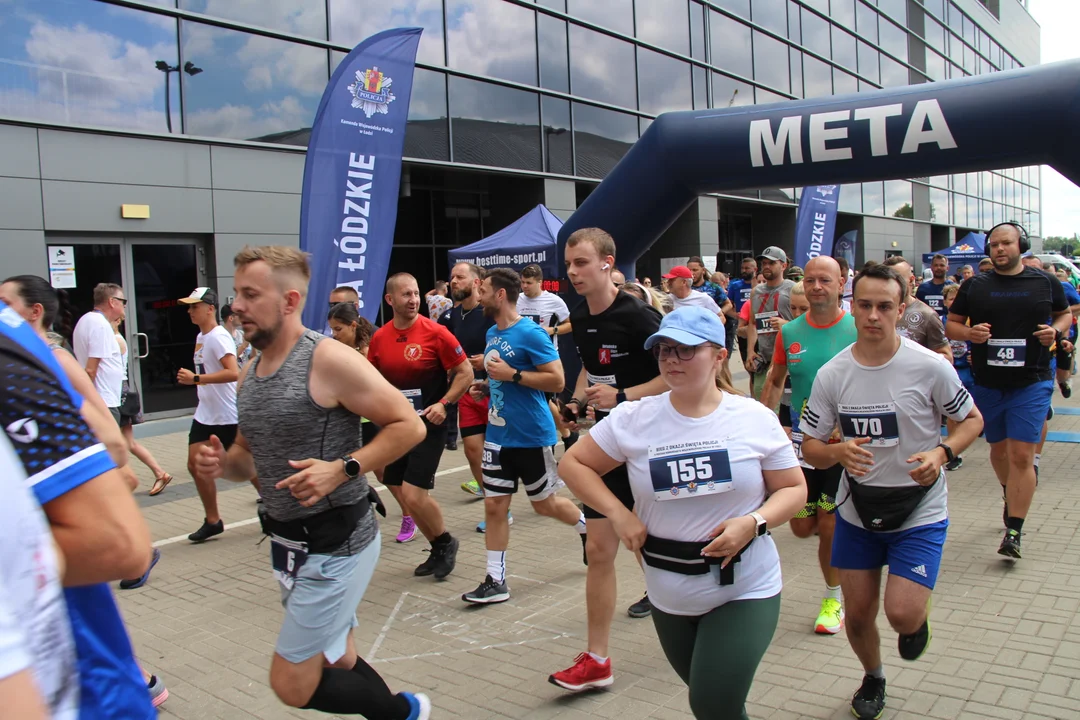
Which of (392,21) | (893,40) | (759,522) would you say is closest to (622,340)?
(759,522)

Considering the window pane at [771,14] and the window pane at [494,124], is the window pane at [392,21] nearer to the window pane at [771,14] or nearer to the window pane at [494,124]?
the window pane at [494,124]

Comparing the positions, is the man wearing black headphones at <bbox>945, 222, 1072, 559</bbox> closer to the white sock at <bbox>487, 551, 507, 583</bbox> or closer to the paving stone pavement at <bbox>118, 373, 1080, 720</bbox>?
the paving stone pavement at <bbox>118, 373, 1080, 720</bbox>

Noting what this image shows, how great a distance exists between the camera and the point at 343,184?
7.96 metres

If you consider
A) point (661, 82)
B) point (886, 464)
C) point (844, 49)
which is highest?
point (844, 49)

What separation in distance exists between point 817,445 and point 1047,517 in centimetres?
402

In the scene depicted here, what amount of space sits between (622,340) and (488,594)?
186 centimetres

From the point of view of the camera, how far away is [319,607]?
2.87 meters

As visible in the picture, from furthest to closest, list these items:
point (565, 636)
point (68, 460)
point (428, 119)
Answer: point (428, 119) < point (565, 636) < point (68, 460)

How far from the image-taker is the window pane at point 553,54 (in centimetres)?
1761

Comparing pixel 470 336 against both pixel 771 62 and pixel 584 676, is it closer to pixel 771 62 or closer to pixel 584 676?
pixel 584 676

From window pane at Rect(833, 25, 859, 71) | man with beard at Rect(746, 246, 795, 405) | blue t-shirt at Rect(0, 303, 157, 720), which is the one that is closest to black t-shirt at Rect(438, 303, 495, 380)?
man with beard at Rect(746, 246, 795, 405)

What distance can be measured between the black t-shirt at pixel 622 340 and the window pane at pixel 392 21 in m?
10.9

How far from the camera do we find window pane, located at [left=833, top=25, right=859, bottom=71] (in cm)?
2734

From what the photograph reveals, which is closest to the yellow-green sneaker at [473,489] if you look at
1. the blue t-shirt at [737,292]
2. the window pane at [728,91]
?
the blue t-shirt at [737,292]
